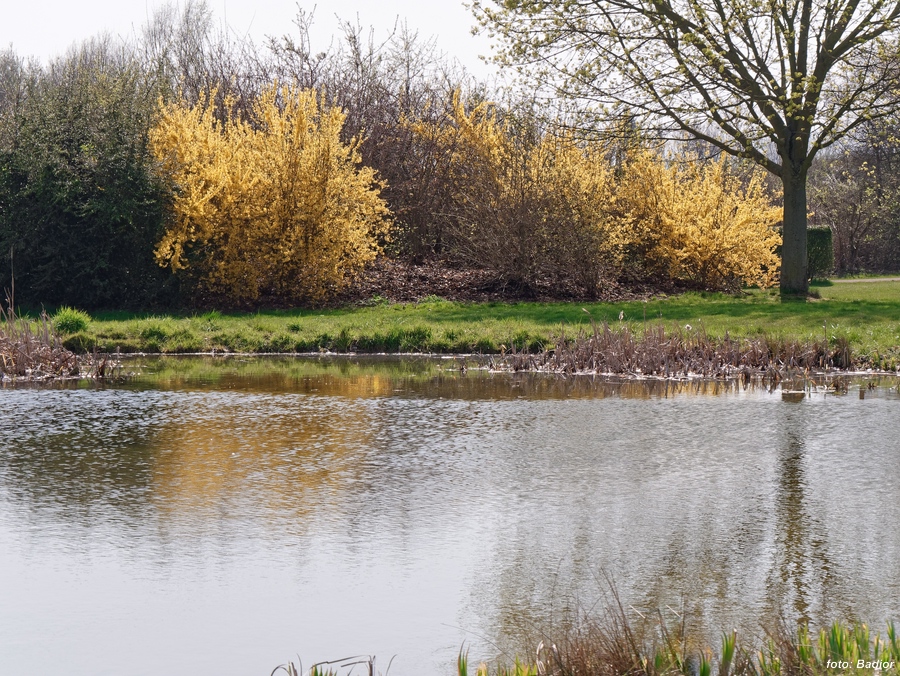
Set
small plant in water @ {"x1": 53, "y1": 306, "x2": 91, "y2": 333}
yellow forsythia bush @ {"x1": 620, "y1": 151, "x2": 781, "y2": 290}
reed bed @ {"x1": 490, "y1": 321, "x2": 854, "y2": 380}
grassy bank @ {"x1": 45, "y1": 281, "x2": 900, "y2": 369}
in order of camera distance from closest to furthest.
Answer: reed bed @ {"x1": 490, "y1": 321, "x2": 854, "y2": 380} → grassy bank @ {"x1": 45, "y1": 281, "x2": 900, "y2": 369} → small plant in water @ {"x1": 53, "y1": 306, "x2": 91, "y2": 333} → yellow forsythia bush @ {"x1": 620, "y1": 151, "x2": 781, "y2": 290}

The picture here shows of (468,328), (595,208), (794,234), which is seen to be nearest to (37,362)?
(468,328)

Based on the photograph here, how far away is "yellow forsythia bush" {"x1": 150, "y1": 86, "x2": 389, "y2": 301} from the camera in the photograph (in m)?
21.8

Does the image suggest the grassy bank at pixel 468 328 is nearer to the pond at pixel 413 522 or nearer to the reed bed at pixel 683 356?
the reed bed at pixel 683 356

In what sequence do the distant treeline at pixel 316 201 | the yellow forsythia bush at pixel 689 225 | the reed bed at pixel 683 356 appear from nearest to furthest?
the reed bed at pixel 683 356 < the distant treeline at pixel 316 201 < the yellow forsythia bush at pixel 689 225

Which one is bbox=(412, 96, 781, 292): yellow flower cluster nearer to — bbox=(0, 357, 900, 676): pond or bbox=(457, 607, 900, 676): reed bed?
bbox=(0, 357, 900, 676): pond

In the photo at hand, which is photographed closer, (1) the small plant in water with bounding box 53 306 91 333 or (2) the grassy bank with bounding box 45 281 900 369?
(2) the grassy bank with bounding box 45 281 900 369

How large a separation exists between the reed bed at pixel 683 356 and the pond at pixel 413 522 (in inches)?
79.7

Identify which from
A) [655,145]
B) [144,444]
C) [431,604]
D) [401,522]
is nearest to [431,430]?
[144,444]

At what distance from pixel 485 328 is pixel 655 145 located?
26.5ft

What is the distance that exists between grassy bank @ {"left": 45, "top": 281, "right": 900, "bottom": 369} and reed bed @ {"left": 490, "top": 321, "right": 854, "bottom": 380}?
1.39 feet

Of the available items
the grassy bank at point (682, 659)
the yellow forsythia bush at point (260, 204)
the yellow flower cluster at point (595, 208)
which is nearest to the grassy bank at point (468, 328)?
the yellow forsythia bush at point (260, 204)

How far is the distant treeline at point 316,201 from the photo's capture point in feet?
70.0

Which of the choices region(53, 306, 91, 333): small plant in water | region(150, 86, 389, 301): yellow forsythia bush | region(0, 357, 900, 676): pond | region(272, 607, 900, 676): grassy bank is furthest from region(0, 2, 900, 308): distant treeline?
region(272, 607, 900, 676): grassy bank

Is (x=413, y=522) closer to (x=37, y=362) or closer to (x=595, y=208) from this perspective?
(x=37, y=362)
